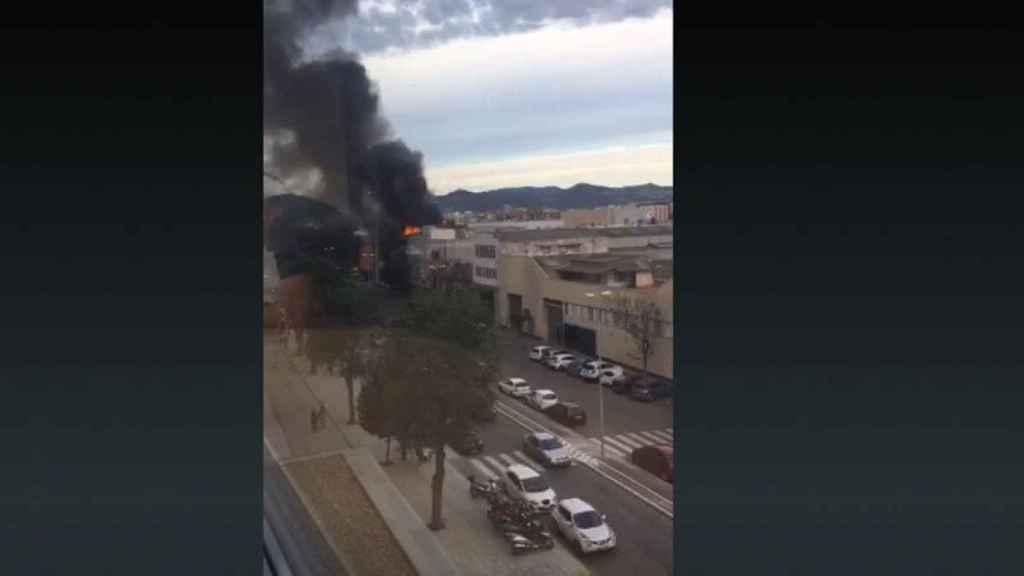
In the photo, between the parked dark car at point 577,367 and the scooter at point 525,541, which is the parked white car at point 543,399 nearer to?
the parked dark car at point 577,367

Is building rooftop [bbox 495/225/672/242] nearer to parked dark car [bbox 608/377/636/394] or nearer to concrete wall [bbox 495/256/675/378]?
concrete wall [bbox 495/256/675/378]

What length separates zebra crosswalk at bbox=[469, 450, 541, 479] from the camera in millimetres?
1940

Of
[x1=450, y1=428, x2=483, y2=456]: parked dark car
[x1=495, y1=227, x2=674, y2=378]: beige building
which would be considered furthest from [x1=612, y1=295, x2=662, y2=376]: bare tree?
[x1=450, y1=428, x2=483, y2=456]: parked dark car

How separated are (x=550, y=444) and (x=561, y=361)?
0.23 metres

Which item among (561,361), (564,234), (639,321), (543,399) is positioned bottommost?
(543,399)

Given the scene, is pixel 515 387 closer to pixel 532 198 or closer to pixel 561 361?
pixel 561 361

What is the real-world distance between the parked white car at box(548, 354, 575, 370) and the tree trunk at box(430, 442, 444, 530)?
37 centimetres

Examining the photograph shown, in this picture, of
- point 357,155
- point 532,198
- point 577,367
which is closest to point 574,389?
point 577,367

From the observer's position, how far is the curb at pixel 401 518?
191cm

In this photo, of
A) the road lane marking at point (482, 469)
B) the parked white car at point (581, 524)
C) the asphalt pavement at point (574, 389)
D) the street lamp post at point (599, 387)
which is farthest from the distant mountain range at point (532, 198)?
the parked white car at point (581, 524)

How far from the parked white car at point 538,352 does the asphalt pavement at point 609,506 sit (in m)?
0.18

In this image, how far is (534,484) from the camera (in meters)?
1.92
